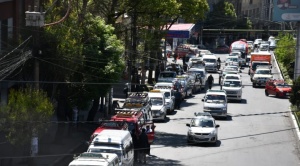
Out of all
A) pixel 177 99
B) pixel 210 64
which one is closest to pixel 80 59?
pixel 177 99

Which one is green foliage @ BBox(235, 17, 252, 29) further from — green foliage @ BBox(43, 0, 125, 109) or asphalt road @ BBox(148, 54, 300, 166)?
green foliage @ BBox(43, 0, 125, 109)

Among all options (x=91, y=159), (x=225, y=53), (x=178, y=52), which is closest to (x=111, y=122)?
(x=91, y=159)

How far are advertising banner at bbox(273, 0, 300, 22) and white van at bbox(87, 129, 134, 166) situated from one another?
40086mm

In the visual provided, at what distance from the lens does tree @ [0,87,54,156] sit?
27.8 m

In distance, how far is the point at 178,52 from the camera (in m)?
88.4

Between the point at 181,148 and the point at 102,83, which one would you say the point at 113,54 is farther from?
the point at 181,148

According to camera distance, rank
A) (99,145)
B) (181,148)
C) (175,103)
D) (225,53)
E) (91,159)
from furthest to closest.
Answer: (225,53) < (175,103) < (181,148) < (99,145) < (91,159)

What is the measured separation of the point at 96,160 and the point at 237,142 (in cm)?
1672

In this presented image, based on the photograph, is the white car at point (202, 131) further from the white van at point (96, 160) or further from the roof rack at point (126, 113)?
the white van at point (96, 160)

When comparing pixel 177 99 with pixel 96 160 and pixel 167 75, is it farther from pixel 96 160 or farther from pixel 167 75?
pixel 96 160

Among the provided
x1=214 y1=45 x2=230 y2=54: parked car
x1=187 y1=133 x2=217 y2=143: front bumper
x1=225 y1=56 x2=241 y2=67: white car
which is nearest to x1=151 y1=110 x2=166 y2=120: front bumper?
x1=187 y1=133 x2=217 y2=143: front bumper

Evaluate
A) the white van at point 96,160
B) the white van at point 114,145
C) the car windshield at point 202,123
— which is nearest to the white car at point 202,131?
the car windshield at point 202,123

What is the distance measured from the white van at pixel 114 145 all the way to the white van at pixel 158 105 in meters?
16.2

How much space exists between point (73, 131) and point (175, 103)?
14281mm
